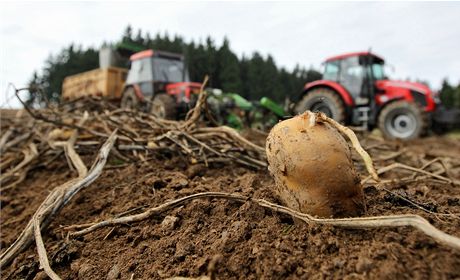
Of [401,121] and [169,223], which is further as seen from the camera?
[401,121]

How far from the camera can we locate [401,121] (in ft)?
28.8

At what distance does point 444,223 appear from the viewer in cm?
111

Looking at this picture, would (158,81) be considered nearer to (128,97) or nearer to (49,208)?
(128,97)

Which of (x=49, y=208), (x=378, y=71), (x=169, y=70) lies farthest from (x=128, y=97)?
(x=49, y=208)

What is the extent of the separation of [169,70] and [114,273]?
9505mm

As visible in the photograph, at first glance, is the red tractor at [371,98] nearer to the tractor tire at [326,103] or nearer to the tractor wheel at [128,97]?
the tractor tire at [326,103]

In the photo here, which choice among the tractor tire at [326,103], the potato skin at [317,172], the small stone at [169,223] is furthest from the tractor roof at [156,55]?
the potato skin at [317,172]

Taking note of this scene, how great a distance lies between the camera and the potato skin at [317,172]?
1.19m

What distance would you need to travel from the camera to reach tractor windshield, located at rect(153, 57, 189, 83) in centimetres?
1011

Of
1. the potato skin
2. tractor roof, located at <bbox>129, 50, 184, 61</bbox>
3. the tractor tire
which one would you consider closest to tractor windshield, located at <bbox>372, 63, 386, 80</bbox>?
the tractor tire

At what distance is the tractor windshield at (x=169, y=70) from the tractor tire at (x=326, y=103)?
331 centimetres

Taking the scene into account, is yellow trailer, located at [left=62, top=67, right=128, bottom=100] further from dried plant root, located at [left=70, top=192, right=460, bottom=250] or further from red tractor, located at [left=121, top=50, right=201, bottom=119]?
dried plant root, located at [left=70, top=192, right=460, bottom=250]

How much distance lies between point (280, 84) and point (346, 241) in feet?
108

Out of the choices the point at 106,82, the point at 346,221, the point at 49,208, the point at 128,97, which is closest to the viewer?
the point at 346,221
